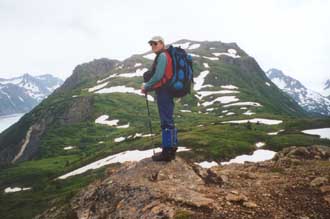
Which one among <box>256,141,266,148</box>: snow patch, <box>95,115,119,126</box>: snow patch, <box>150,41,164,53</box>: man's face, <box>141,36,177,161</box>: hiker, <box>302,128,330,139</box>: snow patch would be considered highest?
<box>150,41,164,53</box>: man's face

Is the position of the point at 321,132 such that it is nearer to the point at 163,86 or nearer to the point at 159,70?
the point at 163,86

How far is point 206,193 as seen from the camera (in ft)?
45.2

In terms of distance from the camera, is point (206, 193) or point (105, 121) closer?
point (206, 193)

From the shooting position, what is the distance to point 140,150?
323 ft

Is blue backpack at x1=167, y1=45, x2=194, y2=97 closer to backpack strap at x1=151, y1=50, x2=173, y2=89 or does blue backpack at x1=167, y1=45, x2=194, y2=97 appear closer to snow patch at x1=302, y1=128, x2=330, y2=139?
backpack strap at x1=151, y1=50, x2=173, y2=89

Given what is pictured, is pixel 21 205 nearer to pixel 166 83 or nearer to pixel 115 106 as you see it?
pixel 166 83

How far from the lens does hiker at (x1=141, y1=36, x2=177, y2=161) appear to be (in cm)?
1508

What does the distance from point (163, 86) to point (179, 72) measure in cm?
82

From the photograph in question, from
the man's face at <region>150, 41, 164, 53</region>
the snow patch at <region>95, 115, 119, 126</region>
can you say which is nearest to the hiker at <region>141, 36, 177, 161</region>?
the man's face at <region>150, 41, 164, 53</region>

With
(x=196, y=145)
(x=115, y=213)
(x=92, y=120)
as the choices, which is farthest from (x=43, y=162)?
(x=115, y=213)

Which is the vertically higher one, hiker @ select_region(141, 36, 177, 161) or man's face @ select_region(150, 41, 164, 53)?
man's face @ select_region(150, 41, 164, 53)

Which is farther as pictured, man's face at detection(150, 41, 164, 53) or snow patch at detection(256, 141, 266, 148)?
snow patch at detection(256, 141, 266, 148)

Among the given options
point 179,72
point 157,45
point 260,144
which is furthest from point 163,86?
point 260,144

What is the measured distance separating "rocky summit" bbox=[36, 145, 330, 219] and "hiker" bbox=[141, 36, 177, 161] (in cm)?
143
